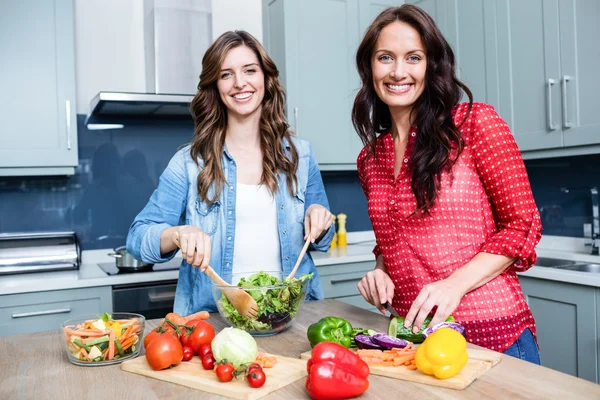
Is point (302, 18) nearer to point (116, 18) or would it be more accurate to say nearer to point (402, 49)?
point (116, 18)

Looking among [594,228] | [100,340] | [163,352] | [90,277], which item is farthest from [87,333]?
[594,228]

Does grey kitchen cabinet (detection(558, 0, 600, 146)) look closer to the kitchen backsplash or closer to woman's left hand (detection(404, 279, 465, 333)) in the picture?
the kitchen backsplash

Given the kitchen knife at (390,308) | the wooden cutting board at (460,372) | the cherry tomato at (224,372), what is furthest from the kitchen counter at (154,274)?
the cherry tomato at (224,372)

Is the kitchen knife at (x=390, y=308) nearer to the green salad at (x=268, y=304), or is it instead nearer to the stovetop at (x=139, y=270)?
the green salad at (x=268, y=304)

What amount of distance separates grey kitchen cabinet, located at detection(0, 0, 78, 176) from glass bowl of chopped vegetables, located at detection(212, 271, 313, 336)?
1846 mm

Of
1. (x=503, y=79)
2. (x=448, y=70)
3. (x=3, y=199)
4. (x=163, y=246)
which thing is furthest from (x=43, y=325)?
(x=503, y=79)

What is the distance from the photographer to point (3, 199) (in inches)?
119

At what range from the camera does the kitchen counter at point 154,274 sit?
8.11 feet

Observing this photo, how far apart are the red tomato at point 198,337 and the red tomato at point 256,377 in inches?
8.6

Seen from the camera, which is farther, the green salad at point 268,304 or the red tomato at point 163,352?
the green salad at point 268,304

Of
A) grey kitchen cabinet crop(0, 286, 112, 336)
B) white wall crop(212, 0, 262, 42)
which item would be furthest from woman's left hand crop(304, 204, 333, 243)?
white wall crop(212, 0, 262, 42)

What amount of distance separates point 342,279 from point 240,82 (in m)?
1.67

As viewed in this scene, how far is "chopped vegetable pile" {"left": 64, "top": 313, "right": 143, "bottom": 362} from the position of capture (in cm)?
119

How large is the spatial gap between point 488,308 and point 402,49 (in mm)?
683
